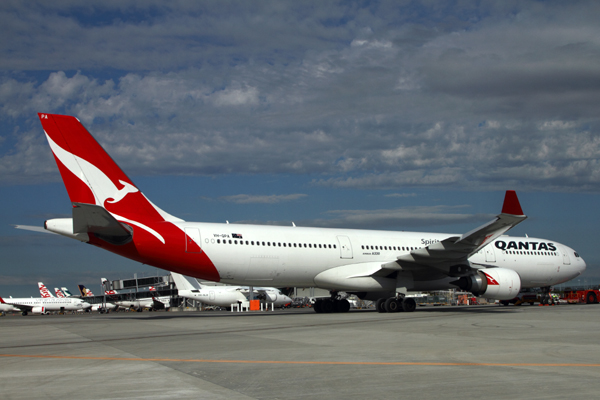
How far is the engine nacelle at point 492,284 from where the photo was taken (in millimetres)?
24031

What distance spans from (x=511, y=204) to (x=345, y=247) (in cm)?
734

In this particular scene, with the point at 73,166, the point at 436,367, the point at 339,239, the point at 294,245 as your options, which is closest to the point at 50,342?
the point at 73,166

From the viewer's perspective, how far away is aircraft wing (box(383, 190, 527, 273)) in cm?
2159

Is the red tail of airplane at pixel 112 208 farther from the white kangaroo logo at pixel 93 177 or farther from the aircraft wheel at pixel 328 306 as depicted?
→ the aircraft wheel at pixel 328 306

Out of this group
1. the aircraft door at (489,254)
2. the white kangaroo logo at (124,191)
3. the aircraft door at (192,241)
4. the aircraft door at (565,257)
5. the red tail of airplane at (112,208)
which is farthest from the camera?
the aircraft door at (565,257)

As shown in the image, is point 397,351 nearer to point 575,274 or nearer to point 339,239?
point 339,239

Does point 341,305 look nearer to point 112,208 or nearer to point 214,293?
point 112,208

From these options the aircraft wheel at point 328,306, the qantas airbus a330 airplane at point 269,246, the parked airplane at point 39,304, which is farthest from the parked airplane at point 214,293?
the parked airplane at point 39,304

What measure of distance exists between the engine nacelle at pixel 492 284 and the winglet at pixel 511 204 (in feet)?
12.6

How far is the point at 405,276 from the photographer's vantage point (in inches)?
982

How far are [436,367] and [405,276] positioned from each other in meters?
17.4

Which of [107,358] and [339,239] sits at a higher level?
[339,239]

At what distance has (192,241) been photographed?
21.0 m

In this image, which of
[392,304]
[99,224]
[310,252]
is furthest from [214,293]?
[99,224]
